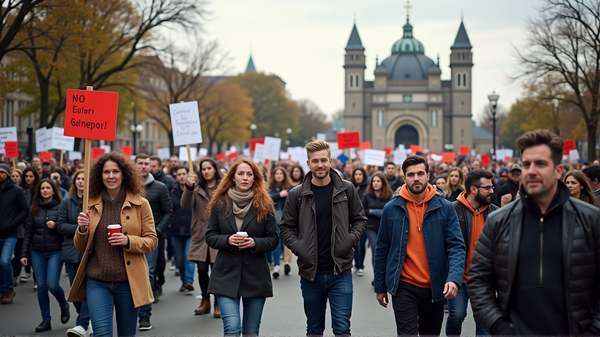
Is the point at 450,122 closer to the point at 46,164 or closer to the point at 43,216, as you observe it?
the point at 46,164

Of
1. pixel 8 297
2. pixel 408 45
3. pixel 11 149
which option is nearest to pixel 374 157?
pixel 11 149

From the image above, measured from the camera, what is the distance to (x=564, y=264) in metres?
3.51

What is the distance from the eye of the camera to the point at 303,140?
125500mm

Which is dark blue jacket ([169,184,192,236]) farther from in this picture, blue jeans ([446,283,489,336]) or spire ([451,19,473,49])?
spire ([451,19,473,49])

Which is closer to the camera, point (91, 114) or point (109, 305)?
point (109, 305)

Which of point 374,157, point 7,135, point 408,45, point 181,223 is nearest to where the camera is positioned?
point 181,223

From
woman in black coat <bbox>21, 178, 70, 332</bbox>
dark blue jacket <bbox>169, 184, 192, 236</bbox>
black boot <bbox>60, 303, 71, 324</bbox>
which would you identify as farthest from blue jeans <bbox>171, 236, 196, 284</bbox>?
black boot <bbox>60, 303, 71, 324</bbox>

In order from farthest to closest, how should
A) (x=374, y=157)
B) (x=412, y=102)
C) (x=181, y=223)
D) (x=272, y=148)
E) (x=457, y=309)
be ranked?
(x=412, y=102) → (x=374, y=157) → (x=272, y=148) → (x=181, y=223) → (x=457, y=309)

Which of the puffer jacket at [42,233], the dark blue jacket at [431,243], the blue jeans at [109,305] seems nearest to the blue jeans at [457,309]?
the dark blue jacket at [431,243]

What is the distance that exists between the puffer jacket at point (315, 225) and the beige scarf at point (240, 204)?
1.22 feet

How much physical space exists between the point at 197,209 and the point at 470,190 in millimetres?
4162

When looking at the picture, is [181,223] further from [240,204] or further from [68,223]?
[240,204]

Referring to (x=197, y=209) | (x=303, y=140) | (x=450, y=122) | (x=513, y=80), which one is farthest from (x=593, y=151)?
(x=303, y=140)

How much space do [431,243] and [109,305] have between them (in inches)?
105
